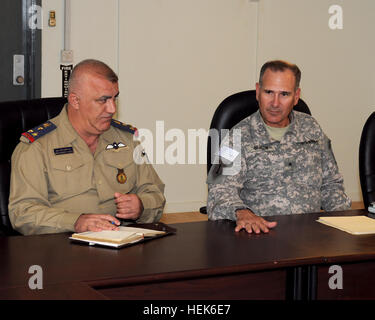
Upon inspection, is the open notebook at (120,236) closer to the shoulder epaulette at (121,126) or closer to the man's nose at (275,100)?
the shoulder epaulette at (121,126)

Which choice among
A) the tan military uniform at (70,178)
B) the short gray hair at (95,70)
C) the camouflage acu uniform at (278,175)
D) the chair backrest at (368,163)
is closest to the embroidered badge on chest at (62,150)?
the tan military uniform at (70,178)

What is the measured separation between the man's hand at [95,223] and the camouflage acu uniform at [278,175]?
673mm

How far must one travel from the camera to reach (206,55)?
17.4 ft

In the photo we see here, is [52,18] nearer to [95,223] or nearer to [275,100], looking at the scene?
[275,100]

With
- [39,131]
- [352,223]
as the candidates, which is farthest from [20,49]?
[352,223]

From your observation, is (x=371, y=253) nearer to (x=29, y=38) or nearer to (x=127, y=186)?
(x=127, y=186)

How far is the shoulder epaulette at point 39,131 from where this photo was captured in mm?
2520

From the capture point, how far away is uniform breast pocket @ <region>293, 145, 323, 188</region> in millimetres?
2936

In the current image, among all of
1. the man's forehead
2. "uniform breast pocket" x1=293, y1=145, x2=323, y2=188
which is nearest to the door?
the man's forehead

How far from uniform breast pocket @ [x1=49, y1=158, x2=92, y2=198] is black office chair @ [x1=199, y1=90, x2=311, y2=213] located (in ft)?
2.01

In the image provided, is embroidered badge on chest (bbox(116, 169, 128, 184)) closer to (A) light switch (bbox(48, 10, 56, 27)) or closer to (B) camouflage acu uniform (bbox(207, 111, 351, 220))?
(B) camouflage acu uniform (bbox(207, 111, 351, 220))

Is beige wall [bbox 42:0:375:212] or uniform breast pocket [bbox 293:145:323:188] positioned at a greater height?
beige wall [bbox 42:0:375:212]

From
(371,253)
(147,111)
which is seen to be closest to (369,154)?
(371,253)

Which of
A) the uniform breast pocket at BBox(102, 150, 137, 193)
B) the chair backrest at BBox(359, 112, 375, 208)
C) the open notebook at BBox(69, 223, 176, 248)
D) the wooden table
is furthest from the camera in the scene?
the chair backrest at BBox(359, 112, 375, 208)
